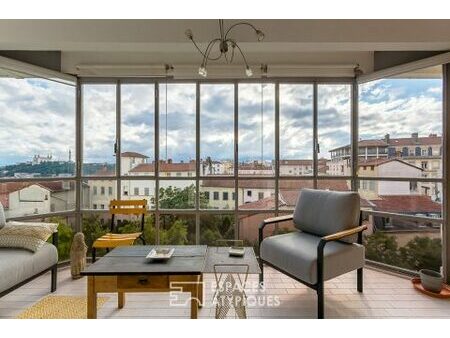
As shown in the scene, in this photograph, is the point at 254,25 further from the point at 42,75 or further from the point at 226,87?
the point at 42,75

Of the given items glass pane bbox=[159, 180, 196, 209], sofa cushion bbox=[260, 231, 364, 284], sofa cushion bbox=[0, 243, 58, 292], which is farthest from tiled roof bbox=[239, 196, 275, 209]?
sofa cushion bbox=[0, 243, 58, 292]

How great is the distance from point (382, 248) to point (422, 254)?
1.27ft

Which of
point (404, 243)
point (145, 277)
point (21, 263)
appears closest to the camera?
point (145, 277)

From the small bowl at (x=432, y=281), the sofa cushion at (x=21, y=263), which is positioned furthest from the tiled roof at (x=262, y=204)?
the sofa cushion at (x=21, y=263)

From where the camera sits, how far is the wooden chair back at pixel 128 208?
324 centimetres

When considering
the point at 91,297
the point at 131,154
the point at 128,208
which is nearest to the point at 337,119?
the point at 131,154

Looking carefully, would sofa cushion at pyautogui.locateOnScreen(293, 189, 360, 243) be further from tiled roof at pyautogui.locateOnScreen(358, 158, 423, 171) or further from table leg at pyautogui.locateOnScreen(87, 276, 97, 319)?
table leg at pyautogui.locateOnScreen(87, 276, 97, 319)

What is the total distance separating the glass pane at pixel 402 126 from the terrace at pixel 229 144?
0.04ft

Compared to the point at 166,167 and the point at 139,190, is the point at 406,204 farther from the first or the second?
the point at 139,190

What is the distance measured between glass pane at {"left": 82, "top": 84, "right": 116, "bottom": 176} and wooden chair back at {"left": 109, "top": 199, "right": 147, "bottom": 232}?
439mm

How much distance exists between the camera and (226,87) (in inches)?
133

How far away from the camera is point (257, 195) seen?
11.3ft

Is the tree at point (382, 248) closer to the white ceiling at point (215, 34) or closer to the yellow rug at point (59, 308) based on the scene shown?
the white ceiling at point (215, 34)
